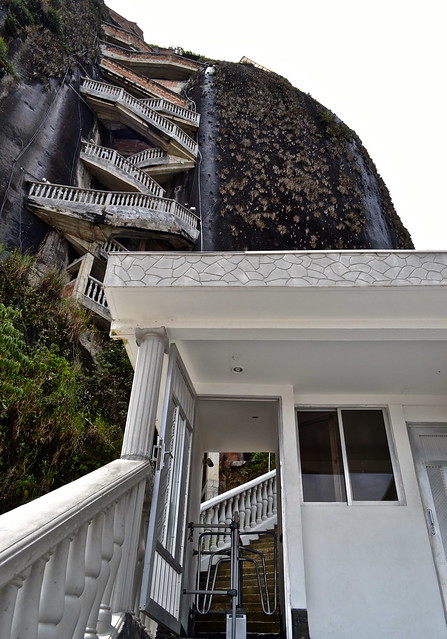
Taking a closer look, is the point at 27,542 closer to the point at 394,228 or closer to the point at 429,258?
the point at 429,258

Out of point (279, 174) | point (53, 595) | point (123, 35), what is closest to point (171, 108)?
point (279, 174)

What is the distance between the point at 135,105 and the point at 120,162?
2991 mm

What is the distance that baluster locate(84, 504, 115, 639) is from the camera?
5.82ft

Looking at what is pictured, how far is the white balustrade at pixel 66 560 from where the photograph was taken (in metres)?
1.20

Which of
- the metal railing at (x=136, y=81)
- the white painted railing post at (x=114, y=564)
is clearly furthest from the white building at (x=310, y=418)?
the metal railing at (x=136, y=81)

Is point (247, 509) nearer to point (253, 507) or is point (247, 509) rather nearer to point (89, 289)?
point (253, 507)

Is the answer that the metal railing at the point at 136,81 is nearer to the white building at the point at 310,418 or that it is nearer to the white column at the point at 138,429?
the white building at the point at 310,418

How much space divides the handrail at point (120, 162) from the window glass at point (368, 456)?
12439 millimetres

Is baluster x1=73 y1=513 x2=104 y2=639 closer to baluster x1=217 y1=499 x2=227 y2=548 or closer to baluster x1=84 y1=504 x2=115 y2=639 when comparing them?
baluster x1=84 y1=504 x2=115 y2=639

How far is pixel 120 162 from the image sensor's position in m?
15.0

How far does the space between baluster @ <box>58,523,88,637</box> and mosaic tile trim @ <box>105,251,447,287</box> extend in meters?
1.99

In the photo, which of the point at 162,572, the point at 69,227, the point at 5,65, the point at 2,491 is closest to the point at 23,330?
the point at 2,491

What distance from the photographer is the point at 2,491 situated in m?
4.70

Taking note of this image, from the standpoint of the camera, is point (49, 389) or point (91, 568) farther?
point (49, 389)
